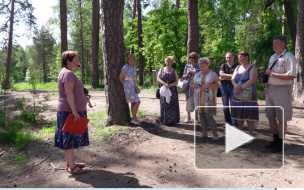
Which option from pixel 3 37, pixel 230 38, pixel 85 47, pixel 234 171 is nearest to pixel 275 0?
pixel 230 38

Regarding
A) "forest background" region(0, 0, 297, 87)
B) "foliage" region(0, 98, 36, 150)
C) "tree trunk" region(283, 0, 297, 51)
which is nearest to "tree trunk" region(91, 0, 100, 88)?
"forest background" region(0, 0, 297, 87)

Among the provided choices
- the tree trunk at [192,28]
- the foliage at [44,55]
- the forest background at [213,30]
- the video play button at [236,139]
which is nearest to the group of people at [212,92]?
the video play button at [236,139]

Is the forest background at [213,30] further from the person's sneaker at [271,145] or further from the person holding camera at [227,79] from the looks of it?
the person's sneaker at [271,145]

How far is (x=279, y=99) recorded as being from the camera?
16.4 ft

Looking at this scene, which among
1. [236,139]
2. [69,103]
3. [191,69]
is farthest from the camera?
[191,69]

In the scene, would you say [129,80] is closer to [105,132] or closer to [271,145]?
[105,132]

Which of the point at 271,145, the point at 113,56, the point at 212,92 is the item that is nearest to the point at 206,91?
the point at 212,92

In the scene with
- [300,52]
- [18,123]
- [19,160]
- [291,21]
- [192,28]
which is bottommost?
[19,160]

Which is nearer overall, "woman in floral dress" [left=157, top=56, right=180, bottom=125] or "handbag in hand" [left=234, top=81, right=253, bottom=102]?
"handbag in hand" [left=234, top=81, right=253, bottom=102]

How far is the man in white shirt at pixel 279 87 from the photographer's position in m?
4.83

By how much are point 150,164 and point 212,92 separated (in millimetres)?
2027

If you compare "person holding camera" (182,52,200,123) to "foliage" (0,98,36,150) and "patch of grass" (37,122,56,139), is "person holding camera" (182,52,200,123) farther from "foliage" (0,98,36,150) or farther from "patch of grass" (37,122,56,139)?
"foliage" (0,98,36,150)

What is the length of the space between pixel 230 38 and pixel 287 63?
23.0 m

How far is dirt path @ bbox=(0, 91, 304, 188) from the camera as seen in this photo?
4.01 metres
